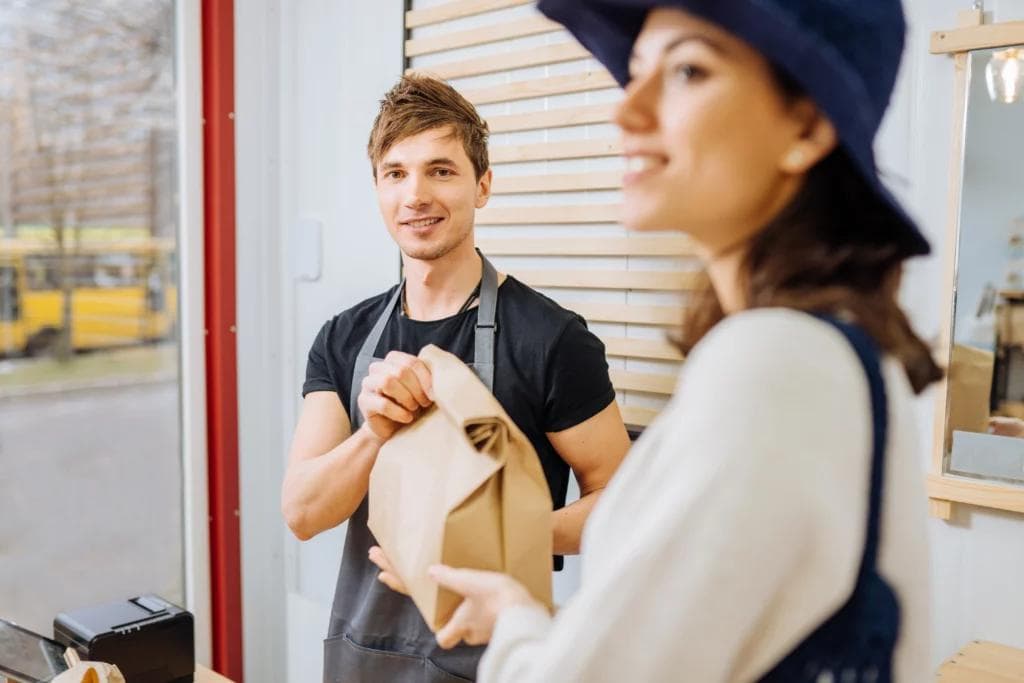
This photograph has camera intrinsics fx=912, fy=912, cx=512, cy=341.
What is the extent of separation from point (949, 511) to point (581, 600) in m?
1.21

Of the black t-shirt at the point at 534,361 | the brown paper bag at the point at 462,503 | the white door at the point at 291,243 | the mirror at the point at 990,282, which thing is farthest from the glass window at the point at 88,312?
the mirror at the point at 990,282

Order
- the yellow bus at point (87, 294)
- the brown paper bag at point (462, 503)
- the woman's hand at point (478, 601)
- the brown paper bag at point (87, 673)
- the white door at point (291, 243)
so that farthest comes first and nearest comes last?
the white door at point (291, 243) < the yellow bus at point (87, 294) < the brown paper bag at point (87, 673) < the brown paper bag at point (462, 503) < the woman's hand at point (478, 601)

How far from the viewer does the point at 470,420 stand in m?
1.00

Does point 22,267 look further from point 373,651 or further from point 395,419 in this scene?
point 395,419

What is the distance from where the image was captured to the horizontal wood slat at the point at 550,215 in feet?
6.64

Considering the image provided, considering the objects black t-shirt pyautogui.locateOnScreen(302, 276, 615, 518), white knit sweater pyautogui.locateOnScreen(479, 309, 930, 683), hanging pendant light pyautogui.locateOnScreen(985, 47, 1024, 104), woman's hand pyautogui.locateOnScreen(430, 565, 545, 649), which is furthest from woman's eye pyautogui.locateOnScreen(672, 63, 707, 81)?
hanging pendant light pyautogui.locateOnScreen(985, 47, 1024, 104)

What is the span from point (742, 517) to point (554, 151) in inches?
63.4

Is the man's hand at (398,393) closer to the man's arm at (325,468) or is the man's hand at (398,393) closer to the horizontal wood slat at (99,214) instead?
the man's arm at (325,468)

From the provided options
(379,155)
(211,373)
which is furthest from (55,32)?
(379,155)

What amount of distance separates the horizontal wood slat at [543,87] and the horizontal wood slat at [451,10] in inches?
7.6

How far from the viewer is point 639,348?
2.00 m

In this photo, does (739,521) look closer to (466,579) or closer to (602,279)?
(466,579)

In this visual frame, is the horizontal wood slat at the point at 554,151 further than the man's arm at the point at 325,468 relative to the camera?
Yes

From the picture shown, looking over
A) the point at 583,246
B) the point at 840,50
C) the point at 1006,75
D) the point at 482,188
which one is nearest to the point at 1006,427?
the point at 1006,75
